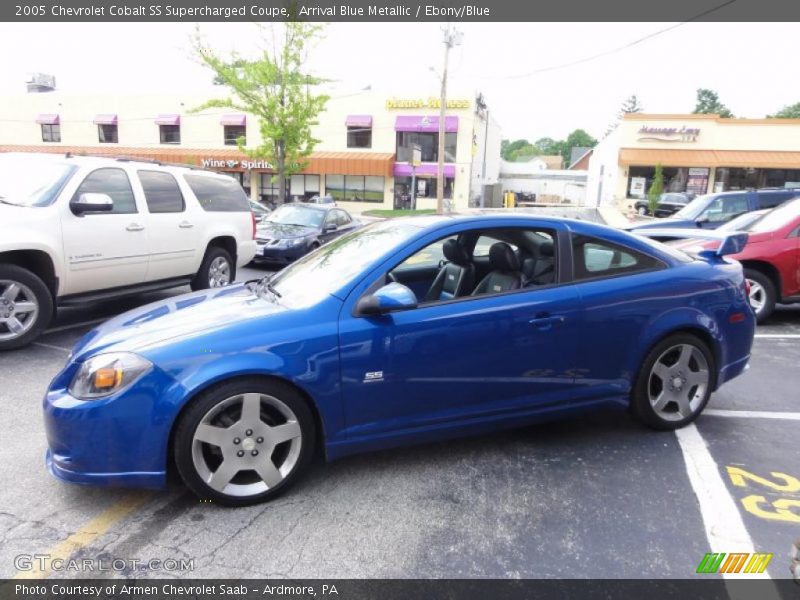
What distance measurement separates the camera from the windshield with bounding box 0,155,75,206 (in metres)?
5.55

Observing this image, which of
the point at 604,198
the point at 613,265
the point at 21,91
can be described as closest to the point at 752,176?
the point at 604,198

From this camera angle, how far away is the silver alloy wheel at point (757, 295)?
7262mm

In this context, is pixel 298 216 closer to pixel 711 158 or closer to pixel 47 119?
pixel 711 158

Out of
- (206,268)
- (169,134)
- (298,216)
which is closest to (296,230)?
(298,216)

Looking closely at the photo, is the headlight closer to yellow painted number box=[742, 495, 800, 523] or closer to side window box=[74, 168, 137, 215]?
yellow painted number box=[742, 495, 800, 523]

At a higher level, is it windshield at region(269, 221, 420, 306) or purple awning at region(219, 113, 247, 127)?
purple awning at region(219, 113, 247, 127)

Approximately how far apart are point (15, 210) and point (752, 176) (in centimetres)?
3818

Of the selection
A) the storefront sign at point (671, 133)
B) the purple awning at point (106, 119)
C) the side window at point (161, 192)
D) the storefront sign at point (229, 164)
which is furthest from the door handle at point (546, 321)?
the purple awning at point (106, 119)

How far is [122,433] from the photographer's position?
277 cm

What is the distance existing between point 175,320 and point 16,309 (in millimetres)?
3165

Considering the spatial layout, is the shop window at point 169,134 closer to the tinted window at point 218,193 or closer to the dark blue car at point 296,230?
the dark blue car at point 296,230

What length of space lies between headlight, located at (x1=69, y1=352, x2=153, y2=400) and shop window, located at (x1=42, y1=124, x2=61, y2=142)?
152 ft

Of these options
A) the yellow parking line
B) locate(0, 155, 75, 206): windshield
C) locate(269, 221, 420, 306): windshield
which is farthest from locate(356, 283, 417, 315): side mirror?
locate(0, 155, 75, 206): windshield

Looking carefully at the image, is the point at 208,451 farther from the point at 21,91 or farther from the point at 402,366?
the point at 21,91
